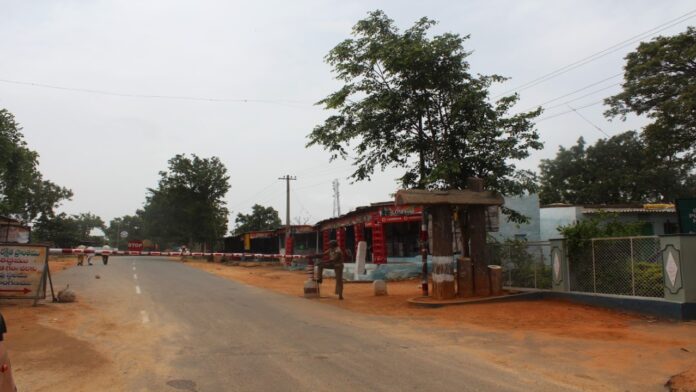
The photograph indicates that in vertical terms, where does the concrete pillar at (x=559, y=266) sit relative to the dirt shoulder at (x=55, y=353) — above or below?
above

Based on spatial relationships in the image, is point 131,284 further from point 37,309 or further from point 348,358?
point 348,358

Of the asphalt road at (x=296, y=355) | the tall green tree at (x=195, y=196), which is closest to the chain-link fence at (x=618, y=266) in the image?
the asphalt road at (x=296, y=355)

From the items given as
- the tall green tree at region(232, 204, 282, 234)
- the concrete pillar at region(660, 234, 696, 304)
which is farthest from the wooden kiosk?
the tall green tree at region(232, 204, 282, 234)

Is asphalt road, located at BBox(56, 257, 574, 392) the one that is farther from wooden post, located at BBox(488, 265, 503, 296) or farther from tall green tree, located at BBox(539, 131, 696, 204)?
tall green tree, located at BBox(539, 131, 696, 204)

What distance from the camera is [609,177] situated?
1877 inches

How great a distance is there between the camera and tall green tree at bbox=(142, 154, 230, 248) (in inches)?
2542

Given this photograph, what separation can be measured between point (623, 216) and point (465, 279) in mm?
19924

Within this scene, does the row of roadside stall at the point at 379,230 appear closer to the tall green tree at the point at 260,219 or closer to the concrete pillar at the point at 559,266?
the concrete pillar at the point at 559,266

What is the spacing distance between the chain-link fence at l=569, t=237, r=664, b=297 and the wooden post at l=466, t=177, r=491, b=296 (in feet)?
7.90

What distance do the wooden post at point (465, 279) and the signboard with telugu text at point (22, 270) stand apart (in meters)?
11.4

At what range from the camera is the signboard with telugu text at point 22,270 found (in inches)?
550

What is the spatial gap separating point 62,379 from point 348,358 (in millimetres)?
3868

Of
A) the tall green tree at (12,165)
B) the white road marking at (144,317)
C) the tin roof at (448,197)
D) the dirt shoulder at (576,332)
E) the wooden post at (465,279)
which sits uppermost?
the tall green tree at (12,165)

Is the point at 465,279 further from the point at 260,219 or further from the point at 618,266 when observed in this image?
the point at 260,219
